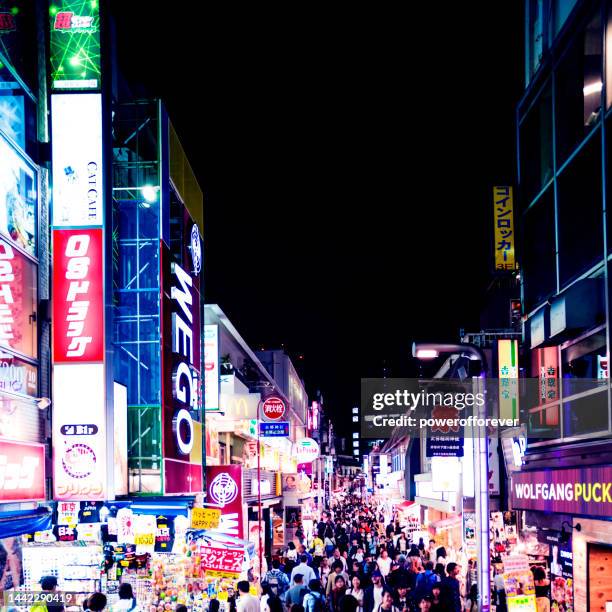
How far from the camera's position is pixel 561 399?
1470 cm

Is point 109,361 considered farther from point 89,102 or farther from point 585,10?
point 585,10

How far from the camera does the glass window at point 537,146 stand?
15.7 m

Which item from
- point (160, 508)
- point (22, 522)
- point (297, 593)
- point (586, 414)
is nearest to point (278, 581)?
point (297, 593)

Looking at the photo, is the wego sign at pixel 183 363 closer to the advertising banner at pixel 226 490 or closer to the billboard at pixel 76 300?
the advertising banner at pixel 226 490

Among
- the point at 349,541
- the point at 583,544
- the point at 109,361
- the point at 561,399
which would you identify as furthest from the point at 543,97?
the point at 349,541

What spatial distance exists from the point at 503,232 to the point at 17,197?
12624 mm

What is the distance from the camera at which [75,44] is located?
1556cm

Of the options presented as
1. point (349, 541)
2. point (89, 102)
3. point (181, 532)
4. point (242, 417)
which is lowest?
point (349, 541)

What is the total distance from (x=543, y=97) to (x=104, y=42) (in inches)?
337

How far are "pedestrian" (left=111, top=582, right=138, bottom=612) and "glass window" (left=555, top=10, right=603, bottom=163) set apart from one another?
10.6m

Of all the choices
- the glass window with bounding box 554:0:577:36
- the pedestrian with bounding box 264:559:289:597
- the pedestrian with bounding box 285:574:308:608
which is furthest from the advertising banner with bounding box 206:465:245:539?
the glass window with bounding box 554:0:577:36

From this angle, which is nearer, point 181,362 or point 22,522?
point 22,522

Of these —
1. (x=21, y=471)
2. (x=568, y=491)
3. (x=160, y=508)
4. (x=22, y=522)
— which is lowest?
(x=160, y=508)

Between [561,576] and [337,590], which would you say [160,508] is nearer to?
[337,590]
